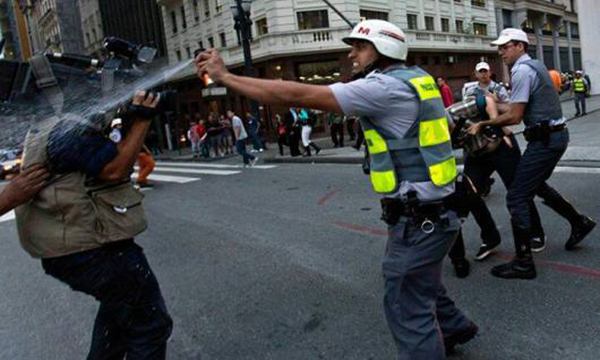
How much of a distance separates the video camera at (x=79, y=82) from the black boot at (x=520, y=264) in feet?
9.10

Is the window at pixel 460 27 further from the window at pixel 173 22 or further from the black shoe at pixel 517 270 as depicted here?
the black shoe at pixel 517 270

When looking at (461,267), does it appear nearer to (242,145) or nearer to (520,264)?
(520,264)

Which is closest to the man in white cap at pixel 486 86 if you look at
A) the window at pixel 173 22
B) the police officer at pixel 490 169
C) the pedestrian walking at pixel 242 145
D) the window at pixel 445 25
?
the police officer at pixel 490 169

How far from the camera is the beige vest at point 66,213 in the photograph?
7.41ft

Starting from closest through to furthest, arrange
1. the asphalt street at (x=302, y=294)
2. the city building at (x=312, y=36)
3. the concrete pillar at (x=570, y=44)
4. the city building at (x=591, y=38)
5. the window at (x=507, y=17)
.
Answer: the asphalt street at (x=302, y=294)
the city building at (x=312, y=36)
the city building at (x=591, y=38)
the window at (x=507, y=17)
the concrete pillar at (x=570, y=44)

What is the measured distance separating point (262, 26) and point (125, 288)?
2518 centimetres

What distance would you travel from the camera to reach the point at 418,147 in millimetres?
2303

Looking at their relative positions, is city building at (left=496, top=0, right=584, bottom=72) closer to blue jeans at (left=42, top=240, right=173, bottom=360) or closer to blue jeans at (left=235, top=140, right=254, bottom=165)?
blue jeans at (left=235, top=140, right=254, bottom=165)

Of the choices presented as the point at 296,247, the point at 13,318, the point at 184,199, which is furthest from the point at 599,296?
the point at 184,199

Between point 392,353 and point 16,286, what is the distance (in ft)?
12.4

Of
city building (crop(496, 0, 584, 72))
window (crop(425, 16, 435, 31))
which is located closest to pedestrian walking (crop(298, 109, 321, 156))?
window (crop(425, 16, 435, 31))

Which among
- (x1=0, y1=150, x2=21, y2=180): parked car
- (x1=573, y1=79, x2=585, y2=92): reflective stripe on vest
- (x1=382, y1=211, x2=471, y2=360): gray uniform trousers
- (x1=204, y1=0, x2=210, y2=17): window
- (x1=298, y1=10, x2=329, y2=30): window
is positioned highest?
(x1=204, y1=0, x2=210, y2=17): window

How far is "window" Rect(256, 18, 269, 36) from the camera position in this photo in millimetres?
25859

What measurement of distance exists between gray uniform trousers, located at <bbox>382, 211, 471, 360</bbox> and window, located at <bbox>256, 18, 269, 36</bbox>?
2473cm
